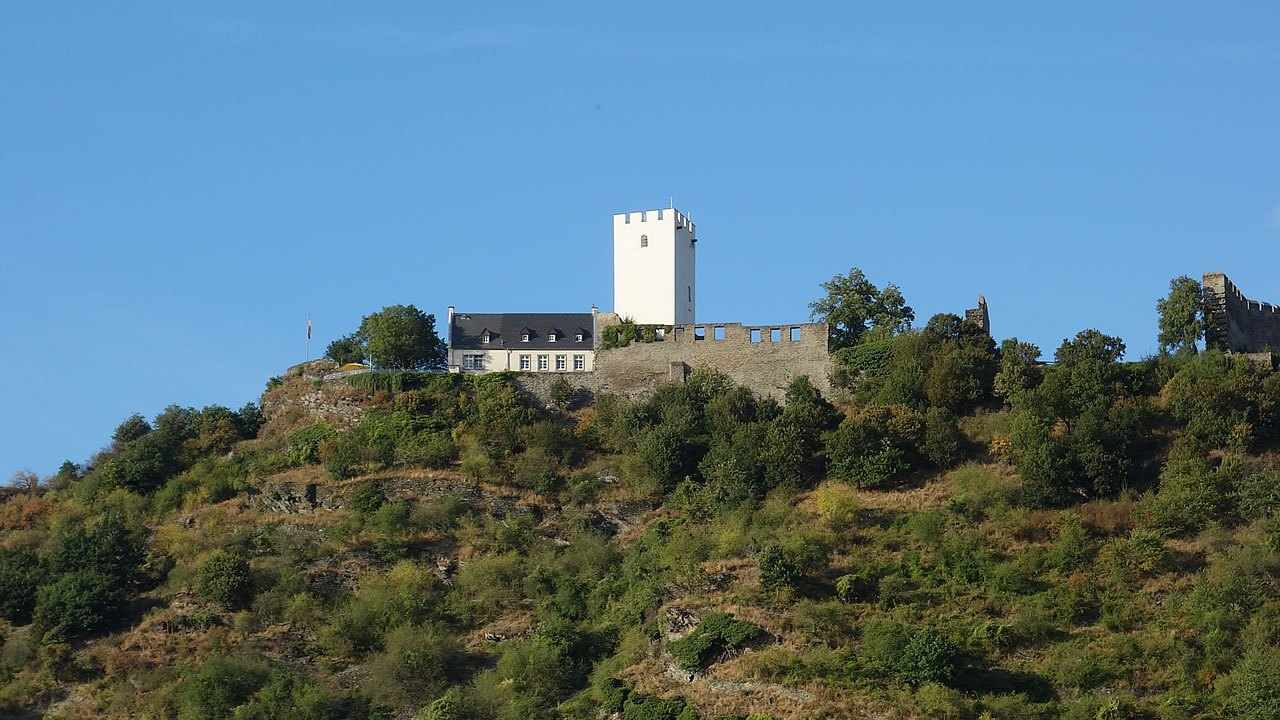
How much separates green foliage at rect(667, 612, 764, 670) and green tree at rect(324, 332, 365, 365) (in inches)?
1226

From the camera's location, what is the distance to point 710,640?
45500 millimetres

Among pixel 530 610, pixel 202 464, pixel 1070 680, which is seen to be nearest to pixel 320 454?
pixel 202 464

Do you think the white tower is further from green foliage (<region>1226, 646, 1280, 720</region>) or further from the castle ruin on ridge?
green foliage (<region>1226, 646, 1280, 720</region>)

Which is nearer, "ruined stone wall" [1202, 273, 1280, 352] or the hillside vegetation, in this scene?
the hillside vegetation

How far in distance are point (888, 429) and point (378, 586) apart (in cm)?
1692

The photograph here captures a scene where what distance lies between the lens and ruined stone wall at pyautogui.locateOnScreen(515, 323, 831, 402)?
61.9 meters

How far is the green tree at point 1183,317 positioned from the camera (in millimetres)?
60406

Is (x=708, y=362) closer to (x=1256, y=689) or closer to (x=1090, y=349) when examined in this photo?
(x=1090, y=349)

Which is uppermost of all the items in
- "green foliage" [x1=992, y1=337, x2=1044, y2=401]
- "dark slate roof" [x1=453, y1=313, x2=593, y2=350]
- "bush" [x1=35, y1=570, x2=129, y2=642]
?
"dark slate roof" [x1=453, y1=313, x2=593, y2=350]

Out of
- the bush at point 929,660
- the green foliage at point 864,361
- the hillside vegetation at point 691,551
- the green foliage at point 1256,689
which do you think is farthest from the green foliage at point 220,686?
the green foliage at point 1256,689

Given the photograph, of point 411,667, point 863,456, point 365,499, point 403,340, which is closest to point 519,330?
point 403,340

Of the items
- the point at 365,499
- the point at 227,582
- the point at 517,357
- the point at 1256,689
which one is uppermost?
the point at 517,357

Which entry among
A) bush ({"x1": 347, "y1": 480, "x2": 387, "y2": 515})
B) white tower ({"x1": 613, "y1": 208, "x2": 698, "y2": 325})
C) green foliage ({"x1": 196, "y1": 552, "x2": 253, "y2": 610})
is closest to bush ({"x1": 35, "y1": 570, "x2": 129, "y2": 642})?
green foliage ({"x1": 196, "y1": 552, "x2": 253, "y2": 610})

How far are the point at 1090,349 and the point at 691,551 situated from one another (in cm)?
1708
